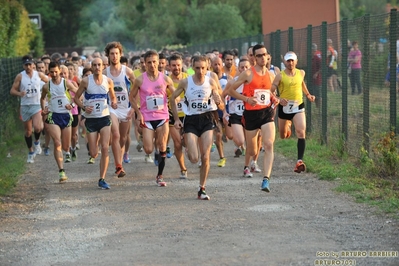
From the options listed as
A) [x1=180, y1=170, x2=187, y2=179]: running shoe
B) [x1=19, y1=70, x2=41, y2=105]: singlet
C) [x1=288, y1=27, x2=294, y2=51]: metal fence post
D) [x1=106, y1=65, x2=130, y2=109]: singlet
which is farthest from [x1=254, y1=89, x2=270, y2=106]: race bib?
[x1=288, y1=27, x2=294, y2=51]: metal fence post

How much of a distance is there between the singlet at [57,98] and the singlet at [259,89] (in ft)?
11.5

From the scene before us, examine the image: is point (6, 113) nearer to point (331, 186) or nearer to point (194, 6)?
point (331, 186)

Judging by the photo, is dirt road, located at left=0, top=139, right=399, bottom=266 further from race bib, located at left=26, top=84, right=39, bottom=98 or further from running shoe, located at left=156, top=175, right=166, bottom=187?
race bib, located at left=26, top=84, right=39, bottom=98

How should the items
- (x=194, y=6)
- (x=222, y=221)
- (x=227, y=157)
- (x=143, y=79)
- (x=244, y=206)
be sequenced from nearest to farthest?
(x=222, y=221) → (x=244, y=206) → (x=143, y=79) → (x=227, y=157) → (x=194, y=6)

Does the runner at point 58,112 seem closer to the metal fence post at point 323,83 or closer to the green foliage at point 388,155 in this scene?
the green foliage at point 388,155

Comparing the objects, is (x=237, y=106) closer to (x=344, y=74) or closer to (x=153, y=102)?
(x=153, y=102)

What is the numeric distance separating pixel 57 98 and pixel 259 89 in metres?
3.82

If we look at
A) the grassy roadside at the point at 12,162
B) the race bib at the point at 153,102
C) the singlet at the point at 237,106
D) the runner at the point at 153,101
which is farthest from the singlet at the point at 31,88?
the race bib at the point at 153,102

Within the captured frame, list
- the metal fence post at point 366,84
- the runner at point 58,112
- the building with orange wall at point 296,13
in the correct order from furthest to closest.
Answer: the building with orange wall at point 296,13, the metal fence post at point 366,84, the runner at point 58,112

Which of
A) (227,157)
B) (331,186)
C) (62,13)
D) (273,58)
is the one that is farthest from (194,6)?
(331,186)

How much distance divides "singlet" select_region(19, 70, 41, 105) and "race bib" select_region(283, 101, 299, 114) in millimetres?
6012

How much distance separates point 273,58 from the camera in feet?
76.5

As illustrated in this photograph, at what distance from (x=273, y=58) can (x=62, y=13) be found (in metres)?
58.1

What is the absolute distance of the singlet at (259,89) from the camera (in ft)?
42.9
